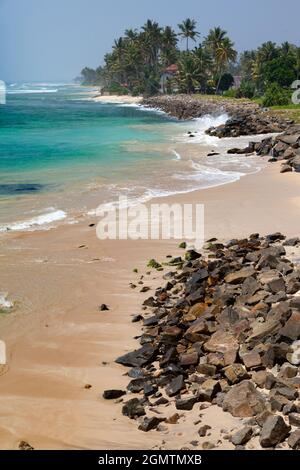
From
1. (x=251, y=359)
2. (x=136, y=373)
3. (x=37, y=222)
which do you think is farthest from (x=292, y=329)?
(x=37, y=222)

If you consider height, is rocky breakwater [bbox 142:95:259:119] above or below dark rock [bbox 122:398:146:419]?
above

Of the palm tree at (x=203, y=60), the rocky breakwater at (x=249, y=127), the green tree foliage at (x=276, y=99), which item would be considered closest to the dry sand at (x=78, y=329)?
the rocky breakwater at (x=249, y=127)

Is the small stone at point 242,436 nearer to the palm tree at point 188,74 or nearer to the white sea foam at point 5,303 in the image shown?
the white sea foam at point 5,303

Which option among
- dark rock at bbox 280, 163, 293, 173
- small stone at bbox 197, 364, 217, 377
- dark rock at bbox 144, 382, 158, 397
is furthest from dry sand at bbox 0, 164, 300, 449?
dark rock at bbox 280, 163, 293, 173

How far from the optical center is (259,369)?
6.22 metres

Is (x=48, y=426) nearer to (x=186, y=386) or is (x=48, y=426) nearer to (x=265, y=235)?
(x=186, y=386)

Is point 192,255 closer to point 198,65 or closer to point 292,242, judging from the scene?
point 292,242

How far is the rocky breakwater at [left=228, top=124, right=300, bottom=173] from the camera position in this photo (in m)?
22.5

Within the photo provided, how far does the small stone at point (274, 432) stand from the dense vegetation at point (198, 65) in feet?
176

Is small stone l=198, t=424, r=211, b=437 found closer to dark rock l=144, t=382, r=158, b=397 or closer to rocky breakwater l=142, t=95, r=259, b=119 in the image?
dark rock l=144, t=382, r=158, b=397

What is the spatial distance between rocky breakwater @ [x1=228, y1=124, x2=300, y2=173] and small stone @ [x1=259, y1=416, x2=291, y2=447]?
18108mm

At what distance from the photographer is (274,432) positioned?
4875mm

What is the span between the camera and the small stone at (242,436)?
16.3 ft
